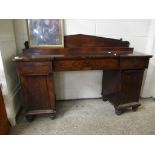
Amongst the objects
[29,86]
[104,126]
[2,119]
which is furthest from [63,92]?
[2,119]

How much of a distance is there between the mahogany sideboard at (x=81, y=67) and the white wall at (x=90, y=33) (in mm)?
112

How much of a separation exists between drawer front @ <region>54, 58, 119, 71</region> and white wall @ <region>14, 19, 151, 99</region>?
544 millimetres

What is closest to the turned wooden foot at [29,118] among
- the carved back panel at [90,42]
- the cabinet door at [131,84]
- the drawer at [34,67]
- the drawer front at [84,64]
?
the drawer at [34,67]

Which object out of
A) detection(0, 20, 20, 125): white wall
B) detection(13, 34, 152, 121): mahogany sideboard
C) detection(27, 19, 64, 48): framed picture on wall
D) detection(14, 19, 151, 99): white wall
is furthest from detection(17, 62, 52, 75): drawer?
detection(14, 19, 151, 99): white wall

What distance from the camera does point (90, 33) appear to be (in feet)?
5.98

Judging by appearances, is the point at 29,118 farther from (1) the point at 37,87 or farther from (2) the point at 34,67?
(2) the point at 34,67

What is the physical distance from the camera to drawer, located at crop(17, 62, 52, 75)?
53.5 inches

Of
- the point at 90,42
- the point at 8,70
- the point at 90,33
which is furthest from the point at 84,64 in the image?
the point at 8,70

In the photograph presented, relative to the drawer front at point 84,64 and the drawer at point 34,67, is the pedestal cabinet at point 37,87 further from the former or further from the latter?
the drawer front at point 84,64

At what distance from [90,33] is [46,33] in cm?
60

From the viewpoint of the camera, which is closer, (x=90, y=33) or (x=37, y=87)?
(x=37, y=87)

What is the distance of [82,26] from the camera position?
5.85 feet

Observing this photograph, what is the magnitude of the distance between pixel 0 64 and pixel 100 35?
1307 mm

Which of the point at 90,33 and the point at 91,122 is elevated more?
the point at 90,33
